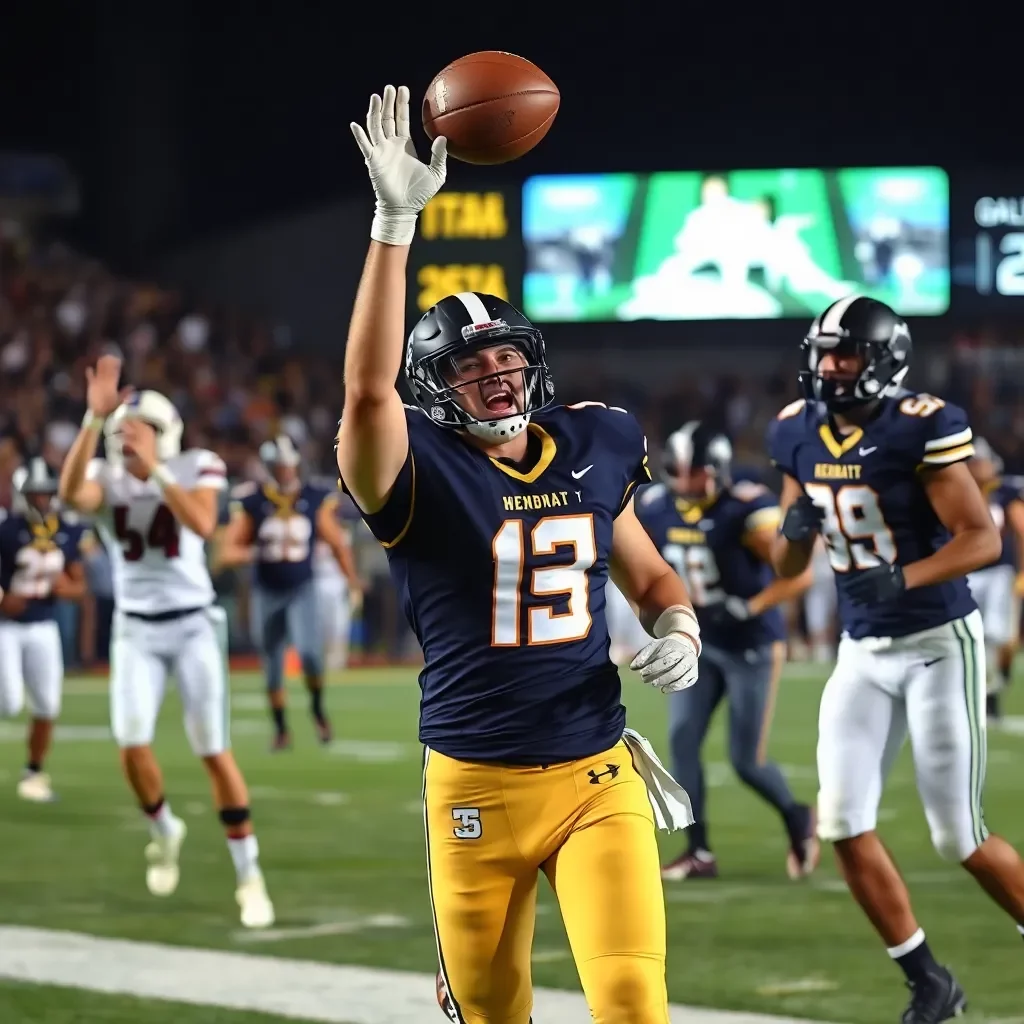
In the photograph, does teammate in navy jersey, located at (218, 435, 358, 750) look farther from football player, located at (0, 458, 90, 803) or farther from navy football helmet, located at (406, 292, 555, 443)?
navy football helmet, located at (406, 292, 555, 443)

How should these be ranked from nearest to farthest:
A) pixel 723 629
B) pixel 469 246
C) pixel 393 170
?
pixel 393 170, pixel 723 629, pixel 469 246

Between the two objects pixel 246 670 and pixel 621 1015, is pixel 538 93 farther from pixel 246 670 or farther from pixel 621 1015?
pixel 246 670

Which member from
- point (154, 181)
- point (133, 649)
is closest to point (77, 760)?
point (133, 649)

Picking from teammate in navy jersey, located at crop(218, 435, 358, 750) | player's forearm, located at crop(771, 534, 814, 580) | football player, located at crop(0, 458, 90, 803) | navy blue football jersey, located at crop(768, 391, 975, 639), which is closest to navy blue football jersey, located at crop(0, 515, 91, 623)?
football player, located at crop(0, 458, 90, 803)

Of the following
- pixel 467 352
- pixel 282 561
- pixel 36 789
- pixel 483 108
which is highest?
pixel 483 108

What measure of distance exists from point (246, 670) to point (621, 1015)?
15.2 meters

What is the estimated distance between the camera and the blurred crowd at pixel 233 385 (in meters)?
18.3

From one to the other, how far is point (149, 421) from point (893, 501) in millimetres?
2860

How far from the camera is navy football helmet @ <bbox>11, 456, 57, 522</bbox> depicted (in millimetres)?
9977

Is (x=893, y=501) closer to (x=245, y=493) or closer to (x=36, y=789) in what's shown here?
(x=36, y=789)

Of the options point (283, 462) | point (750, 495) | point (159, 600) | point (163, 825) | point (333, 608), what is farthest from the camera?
point (333, 608)

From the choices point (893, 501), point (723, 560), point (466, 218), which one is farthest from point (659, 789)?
point (466, 218)

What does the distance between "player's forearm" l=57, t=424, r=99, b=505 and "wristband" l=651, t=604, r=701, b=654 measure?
319 centimetres

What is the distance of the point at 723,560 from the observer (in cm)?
744
